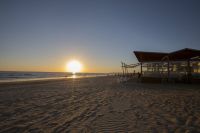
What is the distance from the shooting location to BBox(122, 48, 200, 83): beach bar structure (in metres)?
19.8

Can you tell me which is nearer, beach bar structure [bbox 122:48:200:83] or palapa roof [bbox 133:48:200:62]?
palapa roof [bbox 133:48:200:62]

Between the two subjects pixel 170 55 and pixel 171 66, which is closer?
pixel 170 55

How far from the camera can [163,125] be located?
5.02 meters

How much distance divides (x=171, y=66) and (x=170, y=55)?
2.11 m

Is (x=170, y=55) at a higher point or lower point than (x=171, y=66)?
Result: higher

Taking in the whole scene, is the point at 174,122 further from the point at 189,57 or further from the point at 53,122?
the point at 189,57

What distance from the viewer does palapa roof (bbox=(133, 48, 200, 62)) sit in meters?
18.6

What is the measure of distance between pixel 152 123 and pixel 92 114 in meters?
2.08

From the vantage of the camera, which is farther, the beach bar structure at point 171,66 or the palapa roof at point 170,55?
the beach bar structure at point 171,66

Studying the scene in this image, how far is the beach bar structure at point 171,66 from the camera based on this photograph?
1978 centimetres

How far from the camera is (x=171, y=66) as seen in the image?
21.9 meters

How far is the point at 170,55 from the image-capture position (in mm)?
20344

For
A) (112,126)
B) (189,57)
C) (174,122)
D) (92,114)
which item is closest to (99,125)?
(112,126)

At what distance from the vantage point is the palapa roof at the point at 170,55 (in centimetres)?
1857
